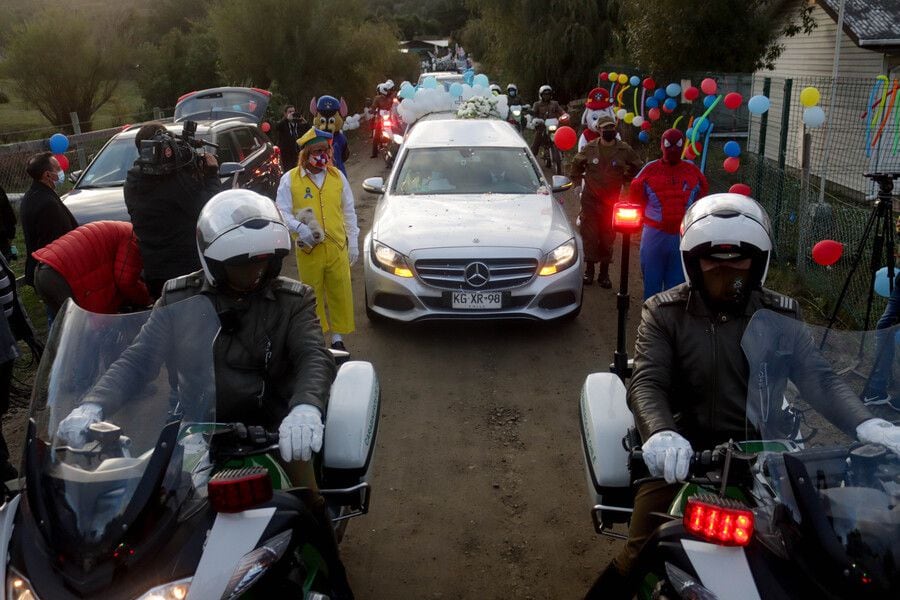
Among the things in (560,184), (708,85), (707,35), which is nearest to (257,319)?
(560,184)

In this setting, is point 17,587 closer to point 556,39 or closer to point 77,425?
point 77,425

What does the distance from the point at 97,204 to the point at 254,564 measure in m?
7.97

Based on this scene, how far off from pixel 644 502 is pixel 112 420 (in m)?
1.89

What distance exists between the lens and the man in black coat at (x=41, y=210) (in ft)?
22.0

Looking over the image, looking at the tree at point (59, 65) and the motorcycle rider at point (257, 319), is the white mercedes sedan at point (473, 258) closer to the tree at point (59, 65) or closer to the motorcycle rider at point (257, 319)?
the motorcycle rider at point (257, 319)

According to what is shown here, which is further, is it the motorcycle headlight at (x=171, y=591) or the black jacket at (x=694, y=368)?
the black jacket at (x=694, y=368)

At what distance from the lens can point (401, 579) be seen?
159 inches

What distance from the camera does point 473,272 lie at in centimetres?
681

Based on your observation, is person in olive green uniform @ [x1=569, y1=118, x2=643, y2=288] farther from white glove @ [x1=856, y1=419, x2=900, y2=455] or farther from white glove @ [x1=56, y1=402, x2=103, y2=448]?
white glove @ [x1=56, y1=402, x2=103, y2=448]

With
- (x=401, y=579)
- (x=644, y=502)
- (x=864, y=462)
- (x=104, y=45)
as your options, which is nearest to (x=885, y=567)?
(x=864, y=462)

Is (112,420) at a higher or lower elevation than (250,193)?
lower

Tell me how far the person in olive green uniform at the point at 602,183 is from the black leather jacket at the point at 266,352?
5.49m

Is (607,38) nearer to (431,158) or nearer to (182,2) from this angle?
(431,158)

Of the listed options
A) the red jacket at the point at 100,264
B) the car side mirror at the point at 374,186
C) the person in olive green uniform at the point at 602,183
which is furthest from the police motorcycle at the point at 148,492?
the person in olive green uniform at the point at 602,183
